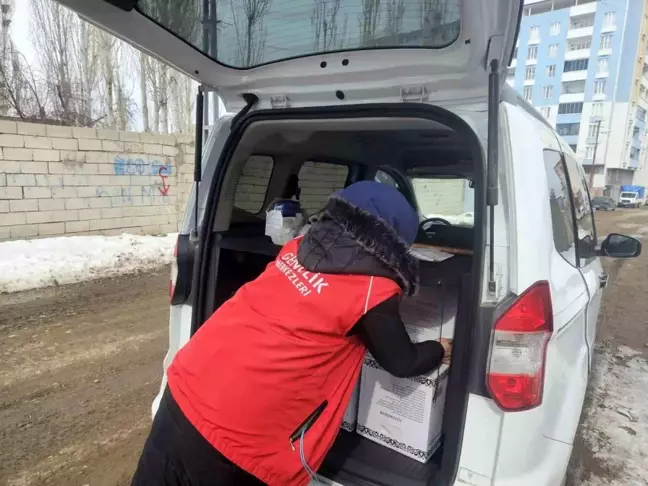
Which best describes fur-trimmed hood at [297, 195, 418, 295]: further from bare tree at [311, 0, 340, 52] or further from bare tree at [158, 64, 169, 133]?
bare tree at [158, 64, 169, 133]

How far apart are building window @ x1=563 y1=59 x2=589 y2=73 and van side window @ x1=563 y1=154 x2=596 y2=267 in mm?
59819

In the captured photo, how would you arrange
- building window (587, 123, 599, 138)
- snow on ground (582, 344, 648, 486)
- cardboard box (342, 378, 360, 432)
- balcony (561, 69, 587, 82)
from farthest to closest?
balcony (561, 69, 587, 82) < building window (587, 123, 599, 138) < snow on ground (582, 344, 648, 486) < cardboard box (342, 378, 360, 432)

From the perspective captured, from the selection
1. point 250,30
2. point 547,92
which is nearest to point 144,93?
point 250,30

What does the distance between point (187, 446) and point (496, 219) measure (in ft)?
4.09

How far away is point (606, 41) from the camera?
50.6 m

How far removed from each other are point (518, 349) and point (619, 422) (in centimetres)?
240

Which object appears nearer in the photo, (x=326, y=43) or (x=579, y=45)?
(x=326, y=43)

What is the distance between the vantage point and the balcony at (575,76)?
52.0 metres

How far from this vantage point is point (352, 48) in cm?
173

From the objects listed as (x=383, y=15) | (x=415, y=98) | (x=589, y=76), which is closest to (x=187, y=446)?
(x=415, y=98)

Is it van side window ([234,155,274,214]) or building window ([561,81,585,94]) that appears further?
building window ([561,81,585,94])

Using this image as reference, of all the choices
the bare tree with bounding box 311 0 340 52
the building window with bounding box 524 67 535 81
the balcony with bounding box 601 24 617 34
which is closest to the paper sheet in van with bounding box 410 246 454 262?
the bare tree with bounding box 311 0 340 52

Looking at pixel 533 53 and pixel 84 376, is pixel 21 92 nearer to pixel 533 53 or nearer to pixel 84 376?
pixel 84 376

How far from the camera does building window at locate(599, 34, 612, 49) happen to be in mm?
50338
